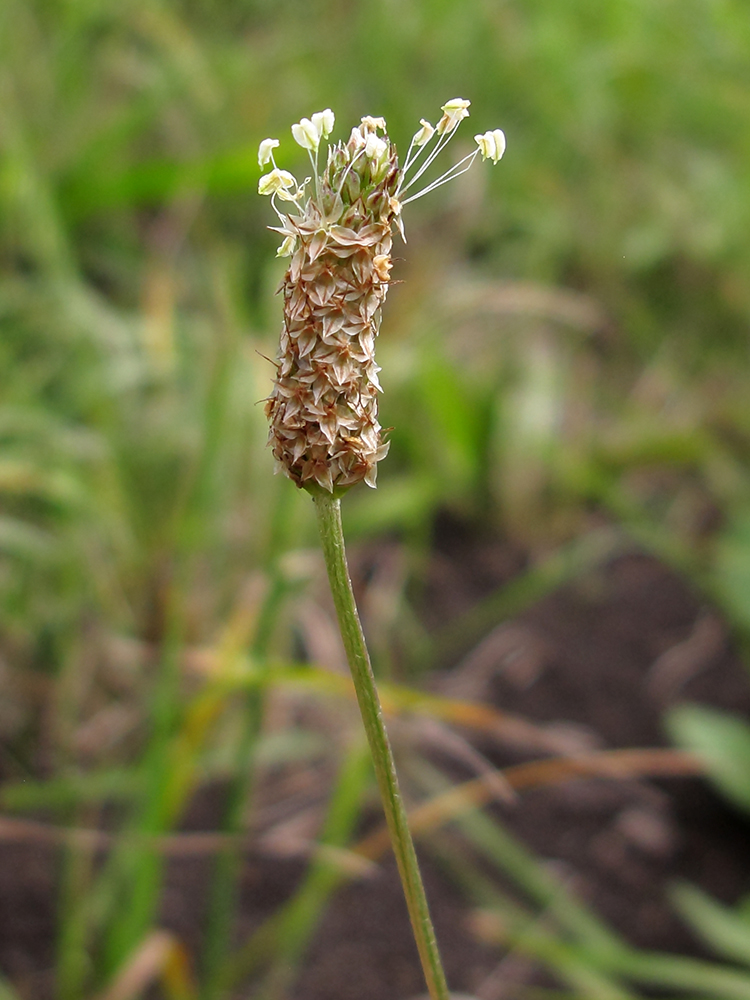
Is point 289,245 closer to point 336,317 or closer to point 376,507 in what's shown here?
point 336,317

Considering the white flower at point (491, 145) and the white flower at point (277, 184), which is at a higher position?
the white flower at point (491, 145)

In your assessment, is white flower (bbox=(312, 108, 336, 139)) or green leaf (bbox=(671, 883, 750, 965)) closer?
white flower (bbox=(312, 108, 336, 139))

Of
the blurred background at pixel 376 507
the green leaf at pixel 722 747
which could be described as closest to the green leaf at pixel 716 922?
the blurred background at pixel 376 507

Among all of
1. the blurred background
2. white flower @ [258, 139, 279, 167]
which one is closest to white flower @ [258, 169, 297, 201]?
white flower @ [258, 139, 279, 167]

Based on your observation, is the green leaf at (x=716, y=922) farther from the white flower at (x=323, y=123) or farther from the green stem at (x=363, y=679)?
the white flower at (x=323, y=123)

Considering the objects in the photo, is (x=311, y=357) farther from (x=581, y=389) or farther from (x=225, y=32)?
(x=225, y=32)

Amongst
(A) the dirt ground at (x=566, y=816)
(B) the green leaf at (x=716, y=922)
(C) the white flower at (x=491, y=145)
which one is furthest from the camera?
(A) the dirt ground at (x=566, y=816)

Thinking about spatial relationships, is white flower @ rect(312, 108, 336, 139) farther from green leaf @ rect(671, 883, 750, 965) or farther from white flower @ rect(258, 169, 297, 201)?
green leaf @ rect(671, 883, 750, 965)

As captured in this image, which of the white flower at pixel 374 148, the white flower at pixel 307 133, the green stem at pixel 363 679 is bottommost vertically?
the green stem at pixel 363 679

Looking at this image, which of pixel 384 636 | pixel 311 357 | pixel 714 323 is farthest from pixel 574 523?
pixel 311 357
